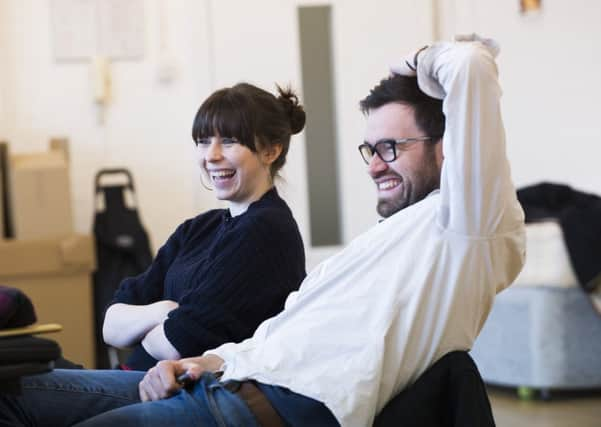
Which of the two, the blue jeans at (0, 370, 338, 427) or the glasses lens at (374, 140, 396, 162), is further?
the glasses lens at (374, 140, 396, 162)

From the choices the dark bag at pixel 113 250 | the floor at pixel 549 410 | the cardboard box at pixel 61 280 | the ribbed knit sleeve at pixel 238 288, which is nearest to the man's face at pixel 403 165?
the ribbed knit sleeve at pixel 238 288

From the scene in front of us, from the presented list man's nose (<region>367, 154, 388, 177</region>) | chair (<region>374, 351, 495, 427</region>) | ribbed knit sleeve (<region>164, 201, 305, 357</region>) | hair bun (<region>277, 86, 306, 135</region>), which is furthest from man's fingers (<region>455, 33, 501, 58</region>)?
hair bun (<region>277, 86, 306, 135</region>)

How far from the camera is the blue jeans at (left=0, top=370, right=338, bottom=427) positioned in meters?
1.41

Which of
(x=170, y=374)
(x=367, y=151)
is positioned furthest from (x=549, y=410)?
(x=170, y=374)

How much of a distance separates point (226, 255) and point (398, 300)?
1.57ft

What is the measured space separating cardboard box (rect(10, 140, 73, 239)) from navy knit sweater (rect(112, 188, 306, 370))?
2.30 m

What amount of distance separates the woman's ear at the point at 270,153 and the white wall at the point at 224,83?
2.46 m

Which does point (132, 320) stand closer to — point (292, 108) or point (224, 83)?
point (292, 108)

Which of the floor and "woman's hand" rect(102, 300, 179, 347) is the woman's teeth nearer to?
"woman's hand" rect(102, 300, 179, 347)

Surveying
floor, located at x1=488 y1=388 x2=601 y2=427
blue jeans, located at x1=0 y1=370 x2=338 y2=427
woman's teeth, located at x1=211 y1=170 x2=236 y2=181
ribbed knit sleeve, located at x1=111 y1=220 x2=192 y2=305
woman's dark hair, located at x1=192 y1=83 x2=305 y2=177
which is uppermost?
woman's dark hair, located at x1=192 y1=83 x2=305 y2=177

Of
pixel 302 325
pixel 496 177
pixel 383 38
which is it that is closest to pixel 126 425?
pixel 302 325

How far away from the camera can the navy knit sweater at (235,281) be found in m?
1.74

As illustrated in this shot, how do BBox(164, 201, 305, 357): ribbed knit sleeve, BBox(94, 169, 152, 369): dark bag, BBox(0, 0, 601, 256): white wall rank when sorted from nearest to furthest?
BBox(164, 201, 305, 357): ribbed knit sleeve
BBox(94, 169, 152, 369): dark bag
BBox(0, 0, 601, 256): white wall

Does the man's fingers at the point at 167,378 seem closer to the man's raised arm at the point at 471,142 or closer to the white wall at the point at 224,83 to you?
the man's raised arm at the point at 471,142
